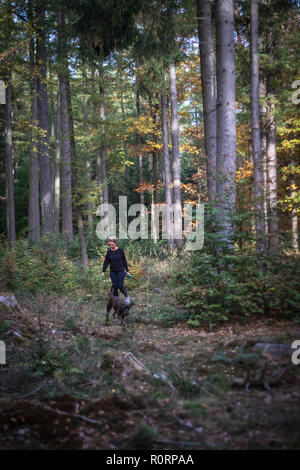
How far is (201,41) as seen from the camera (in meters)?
10.3

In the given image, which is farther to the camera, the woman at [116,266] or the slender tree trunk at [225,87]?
the woman at [116,266]

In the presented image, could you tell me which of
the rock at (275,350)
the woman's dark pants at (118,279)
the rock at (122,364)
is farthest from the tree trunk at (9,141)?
the rock at (275,350)

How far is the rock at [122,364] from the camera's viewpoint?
15.6ft

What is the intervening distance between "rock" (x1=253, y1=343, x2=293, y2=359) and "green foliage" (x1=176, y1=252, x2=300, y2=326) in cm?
174

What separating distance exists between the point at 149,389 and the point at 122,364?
74 centimetres

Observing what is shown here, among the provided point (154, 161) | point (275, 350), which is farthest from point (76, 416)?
point (154, 161)

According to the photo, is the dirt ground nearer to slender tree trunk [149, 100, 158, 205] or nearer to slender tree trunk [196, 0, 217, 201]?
slender tree trunk [196, 0, 217, 201]

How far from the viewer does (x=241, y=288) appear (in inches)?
265

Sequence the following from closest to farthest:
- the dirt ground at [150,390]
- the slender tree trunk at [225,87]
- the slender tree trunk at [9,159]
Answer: the dirt ground at [150,390]
the slender tree trunk at [225,87]
the slender tree trunk at [9,159]

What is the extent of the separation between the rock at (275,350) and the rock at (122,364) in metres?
1.71

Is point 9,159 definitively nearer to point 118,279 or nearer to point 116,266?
point 116,266

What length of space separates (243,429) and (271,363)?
149 centimetres

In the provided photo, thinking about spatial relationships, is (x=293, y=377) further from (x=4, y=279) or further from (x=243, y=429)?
(x=4, y=279)

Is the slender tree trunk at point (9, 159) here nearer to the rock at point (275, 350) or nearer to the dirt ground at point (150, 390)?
the dirt ground at point (150, 390)
